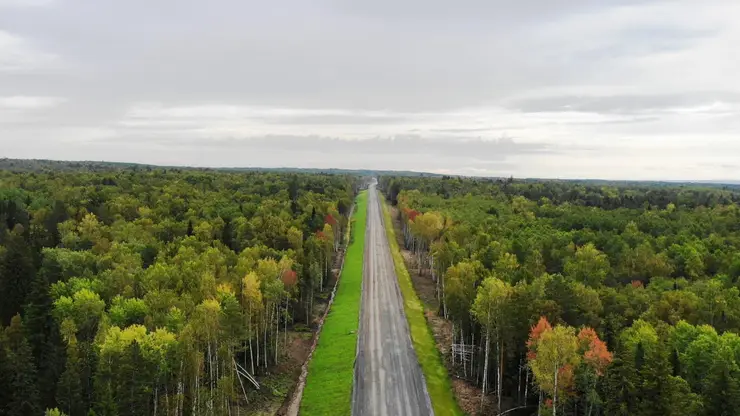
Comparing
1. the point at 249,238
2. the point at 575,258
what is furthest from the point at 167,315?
the point at 575,258

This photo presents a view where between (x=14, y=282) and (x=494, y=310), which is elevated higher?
(x=494, y=310)

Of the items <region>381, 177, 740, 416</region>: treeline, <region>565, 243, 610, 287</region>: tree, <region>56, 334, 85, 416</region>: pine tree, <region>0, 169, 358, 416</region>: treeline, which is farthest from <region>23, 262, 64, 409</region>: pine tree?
<region>565, 243, 610, 287</region>: tree

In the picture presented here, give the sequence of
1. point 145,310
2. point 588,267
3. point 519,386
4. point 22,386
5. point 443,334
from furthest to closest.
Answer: point 588,267 → point 443,334 → point 145,310 → point 519,386 → point 22,386

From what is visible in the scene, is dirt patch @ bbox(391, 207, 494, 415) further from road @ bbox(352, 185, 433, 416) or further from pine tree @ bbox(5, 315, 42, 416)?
pine tree @ bbox(5, 315, 42, 416)

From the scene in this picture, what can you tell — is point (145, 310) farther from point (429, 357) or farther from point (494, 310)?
point (494, 310)

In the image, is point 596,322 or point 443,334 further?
point 443,334

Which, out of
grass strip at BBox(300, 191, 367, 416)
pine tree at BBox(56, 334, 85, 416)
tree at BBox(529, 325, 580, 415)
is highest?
tree at BBox(529, 325, 580, 415)

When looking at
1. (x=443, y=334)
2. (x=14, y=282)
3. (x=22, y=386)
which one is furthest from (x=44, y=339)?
(x=443, y=334)
